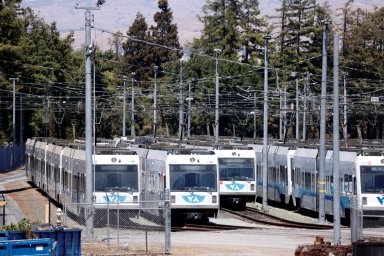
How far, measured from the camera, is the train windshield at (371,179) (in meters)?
42.8

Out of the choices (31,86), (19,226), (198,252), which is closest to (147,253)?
(198,252)

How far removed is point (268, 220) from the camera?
4938 cm

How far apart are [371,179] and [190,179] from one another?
6948 mm

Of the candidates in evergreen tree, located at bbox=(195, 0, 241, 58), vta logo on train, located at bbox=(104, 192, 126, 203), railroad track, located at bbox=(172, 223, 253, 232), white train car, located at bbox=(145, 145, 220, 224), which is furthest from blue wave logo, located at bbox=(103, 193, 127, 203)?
evergreen tree, located at bbox=(195, 0, 241, 58)

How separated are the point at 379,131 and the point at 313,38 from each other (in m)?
12.7

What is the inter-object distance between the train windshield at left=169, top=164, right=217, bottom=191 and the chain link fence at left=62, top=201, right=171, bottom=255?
1.11 meters

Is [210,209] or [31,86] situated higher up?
[31,86]

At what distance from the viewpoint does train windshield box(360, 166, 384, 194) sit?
42.8 metres

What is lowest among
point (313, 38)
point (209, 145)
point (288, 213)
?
point (288, 213)

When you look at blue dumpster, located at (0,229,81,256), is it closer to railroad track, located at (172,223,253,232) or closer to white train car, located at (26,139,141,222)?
white train car, located at (26,139,141,222)

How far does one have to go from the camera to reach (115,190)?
1700 inches

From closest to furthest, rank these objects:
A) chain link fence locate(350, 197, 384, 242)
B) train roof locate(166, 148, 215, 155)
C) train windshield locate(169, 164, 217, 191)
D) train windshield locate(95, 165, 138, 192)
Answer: chain link fence locate(350, 197, 384, 242) < train windshield locate(95, 165, 138, 192) < train windshield locate(169, 164, 217, 191) < train roof locate(166, 148, 215, 155)

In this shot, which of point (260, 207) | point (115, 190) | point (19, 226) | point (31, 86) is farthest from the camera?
point (31, 86)

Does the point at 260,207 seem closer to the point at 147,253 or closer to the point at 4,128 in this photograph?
the point at 147,253
